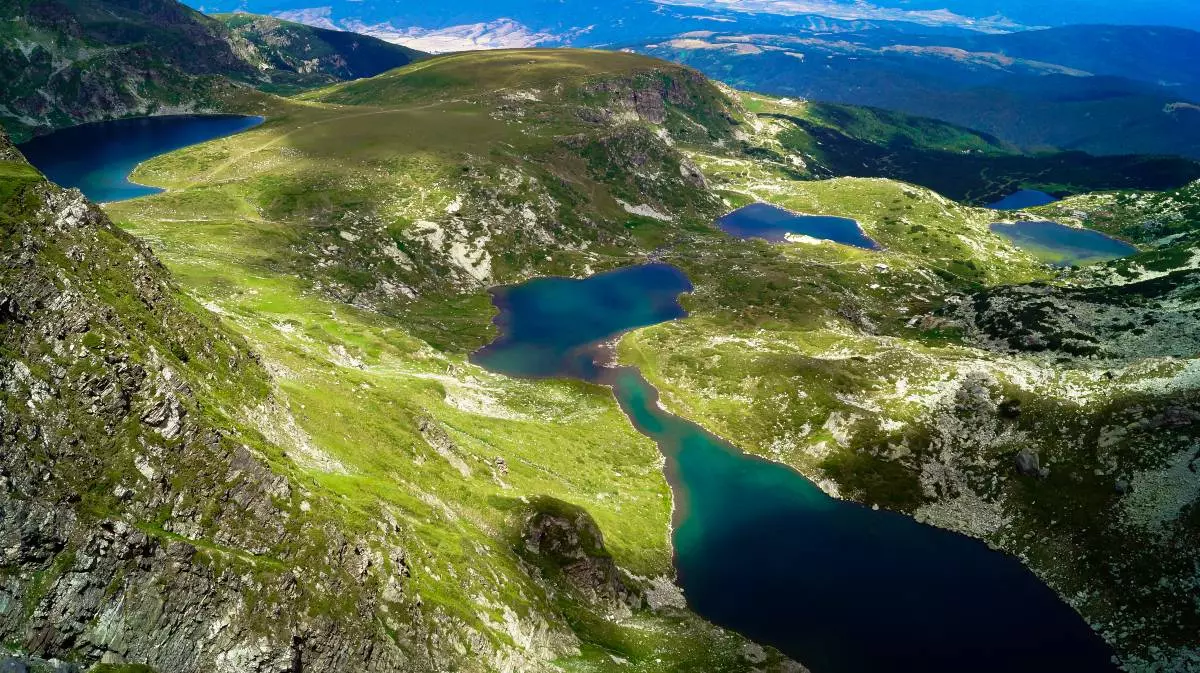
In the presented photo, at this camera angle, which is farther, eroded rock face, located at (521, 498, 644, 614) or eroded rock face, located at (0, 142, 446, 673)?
eroded rock face, located at (521, 498, 644, 614)

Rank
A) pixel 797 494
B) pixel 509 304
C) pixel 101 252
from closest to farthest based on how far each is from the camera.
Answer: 1. pixel 101 252
2. pixel 797 494
3. pixel 509 304

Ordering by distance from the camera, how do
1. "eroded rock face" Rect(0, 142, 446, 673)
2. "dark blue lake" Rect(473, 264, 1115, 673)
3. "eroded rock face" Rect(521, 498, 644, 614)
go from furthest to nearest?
1. "dark blue lake" Rect(473, 264, 1115, 673)
2. "eroded rock face" Rect(521, 498, 644, 614)
3. "eroded rock face" Rect(0, 142, 446, 673)

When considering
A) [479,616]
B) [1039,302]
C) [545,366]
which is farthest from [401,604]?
[1039,302]

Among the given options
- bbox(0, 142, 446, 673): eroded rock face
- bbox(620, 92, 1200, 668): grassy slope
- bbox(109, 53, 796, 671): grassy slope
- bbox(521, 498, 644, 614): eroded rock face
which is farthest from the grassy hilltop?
bbox(0, 142, 446, 673): eroded rock face

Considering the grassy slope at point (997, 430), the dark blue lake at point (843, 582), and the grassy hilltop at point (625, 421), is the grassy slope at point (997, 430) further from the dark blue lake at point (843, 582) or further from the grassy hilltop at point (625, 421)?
the dark blue lake at point (843, 582)

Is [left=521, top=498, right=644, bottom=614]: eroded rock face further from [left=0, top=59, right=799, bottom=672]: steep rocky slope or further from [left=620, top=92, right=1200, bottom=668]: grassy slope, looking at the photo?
[left=620, top=92, right=1200, bottom=668]: grassy slope

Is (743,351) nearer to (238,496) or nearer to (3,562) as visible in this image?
(238,496)

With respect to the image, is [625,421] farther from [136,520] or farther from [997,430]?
[136,520]
